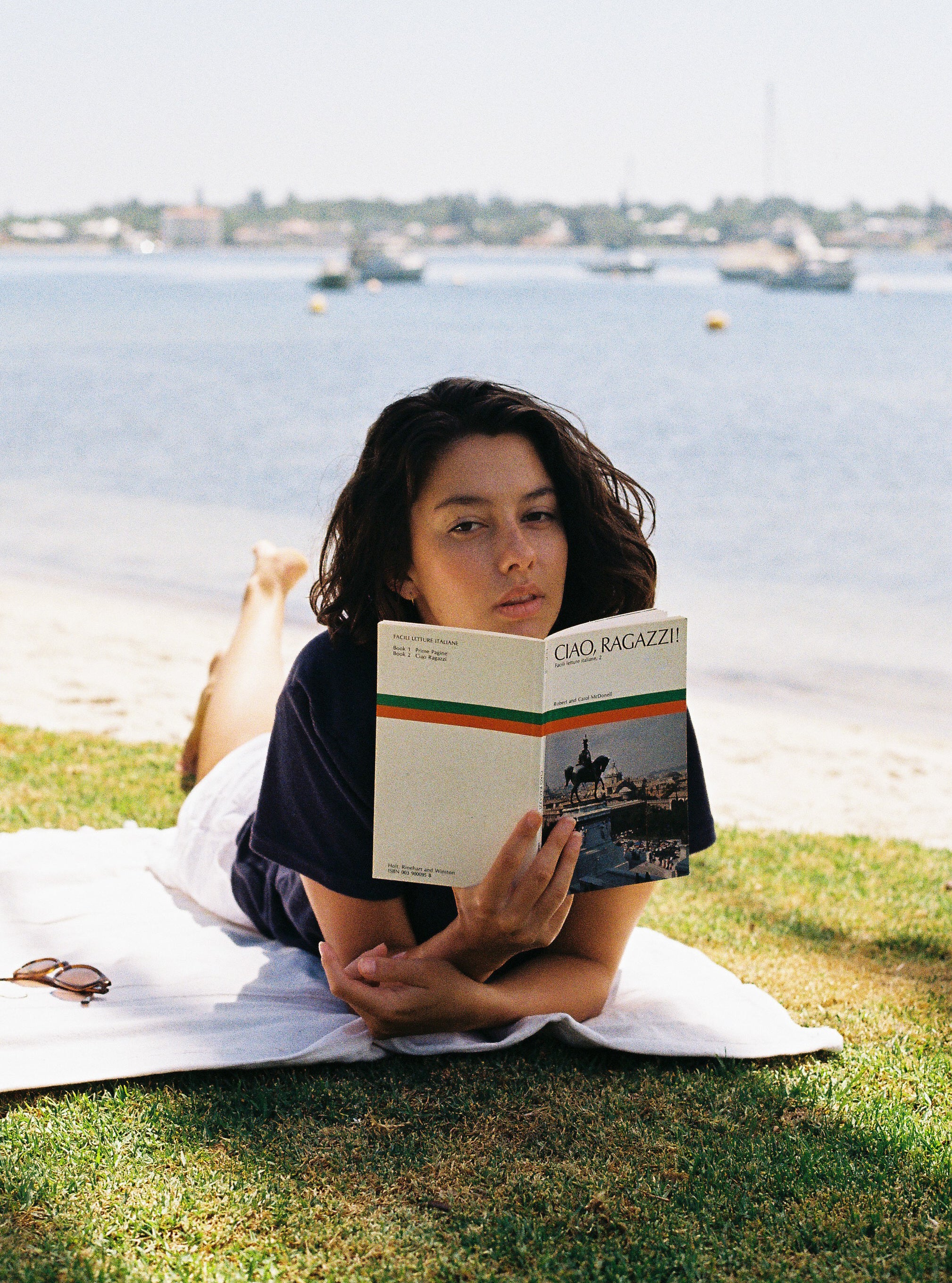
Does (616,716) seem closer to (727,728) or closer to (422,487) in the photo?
(422,487)

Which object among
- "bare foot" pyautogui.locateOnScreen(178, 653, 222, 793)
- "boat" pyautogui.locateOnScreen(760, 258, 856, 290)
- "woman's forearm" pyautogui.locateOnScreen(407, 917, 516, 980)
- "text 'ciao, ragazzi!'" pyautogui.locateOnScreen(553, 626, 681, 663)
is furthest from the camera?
"boat" pyautogui.locateOnScreen(760, 258, 856, 290)

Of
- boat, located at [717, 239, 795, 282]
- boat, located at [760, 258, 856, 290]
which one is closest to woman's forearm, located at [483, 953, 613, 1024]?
boat, located at [760, 258, 856, 290]

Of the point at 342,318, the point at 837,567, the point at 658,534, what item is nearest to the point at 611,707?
the point at 837,567

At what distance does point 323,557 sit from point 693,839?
905 mm

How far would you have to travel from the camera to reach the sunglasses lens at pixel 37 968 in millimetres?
2688

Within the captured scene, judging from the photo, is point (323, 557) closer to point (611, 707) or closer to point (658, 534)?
point (611, 707)

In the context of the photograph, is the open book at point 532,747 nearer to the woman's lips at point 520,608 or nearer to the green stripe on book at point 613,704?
the green stripe on book at point 613,704

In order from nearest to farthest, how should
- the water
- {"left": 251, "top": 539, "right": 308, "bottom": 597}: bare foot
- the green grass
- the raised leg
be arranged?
the green grass < the raised leg < {"left": 251, "top": 539, "right": 308, "bottom": 597}: bare foot < the water

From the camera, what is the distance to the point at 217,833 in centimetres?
321

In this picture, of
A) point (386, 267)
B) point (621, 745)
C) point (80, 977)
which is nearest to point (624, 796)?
point (621, 745)

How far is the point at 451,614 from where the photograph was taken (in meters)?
2.29

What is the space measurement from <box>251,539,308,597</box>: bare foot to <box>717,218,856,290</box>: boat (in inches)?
2949

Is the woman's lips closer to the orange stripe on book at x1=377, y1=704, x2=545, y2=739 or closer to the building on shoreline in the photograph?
the orange stripe on book at x1=377, y1=704, x2=545, y2=739

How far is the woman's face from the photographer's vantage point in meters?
A: 2.23
